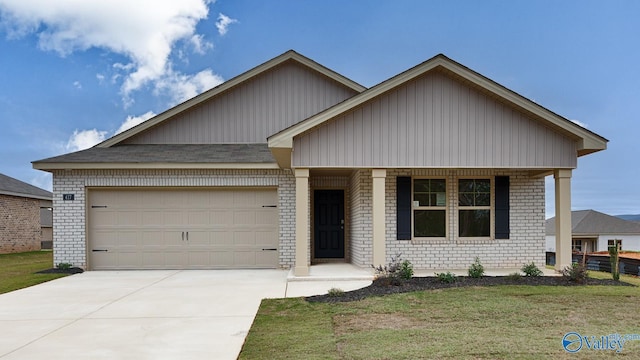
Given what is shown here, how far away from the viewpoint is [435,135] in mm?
9469

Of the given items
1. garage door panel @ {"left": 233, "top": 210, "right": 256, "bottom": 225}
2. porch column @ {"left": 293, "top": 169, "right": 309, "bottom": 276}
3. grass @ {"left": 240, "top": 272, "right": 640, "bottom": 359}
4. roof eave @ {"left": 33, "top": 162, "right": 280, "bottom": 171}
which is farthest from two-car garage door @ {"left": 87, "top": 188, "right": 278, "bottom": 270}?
grass @ {"left": 240, "top": 272, "right": 640, "bottom": 359}

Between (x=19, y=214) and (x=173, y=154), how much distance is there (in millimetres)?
14459

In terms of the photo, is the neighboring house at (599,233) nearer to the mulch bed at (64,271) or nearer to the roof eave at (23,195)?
the mulch bed at (64,271)

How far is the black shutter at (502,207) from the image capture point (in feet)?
34.8

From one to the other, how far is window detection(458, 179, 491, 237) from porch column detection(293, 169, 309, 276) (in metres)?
3.79

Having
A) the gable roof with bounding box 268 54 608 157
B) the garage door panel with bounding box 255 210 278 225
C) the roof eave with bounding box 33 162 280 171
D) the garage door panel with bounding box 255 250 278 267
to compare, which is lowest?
the garage door panel with bounding box 255 250 278 267

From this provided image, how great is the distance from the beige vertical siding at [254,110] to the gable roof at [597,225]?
2935 cm

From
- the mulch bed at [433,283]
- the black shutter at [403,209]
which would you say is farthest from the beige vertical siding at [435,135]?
the mulch bed at [433,283]

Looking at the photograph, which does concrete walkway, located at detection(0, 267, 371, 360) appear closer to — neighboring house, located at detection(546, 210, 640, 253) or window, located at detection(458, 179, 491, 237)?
window, located at detection(458, 179, 491, 237)

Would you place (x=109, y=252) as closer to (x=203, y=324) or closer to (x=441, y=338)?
(x=203, y=324)

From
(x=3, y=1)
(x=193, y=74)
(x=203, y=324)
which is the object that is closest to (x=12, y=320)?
(x=203, y=324)

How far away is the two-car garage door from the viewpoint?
11.7 meters

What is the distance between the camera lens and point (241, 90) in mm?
13852

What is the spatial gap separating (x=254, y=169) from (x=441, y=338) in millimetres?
7451
